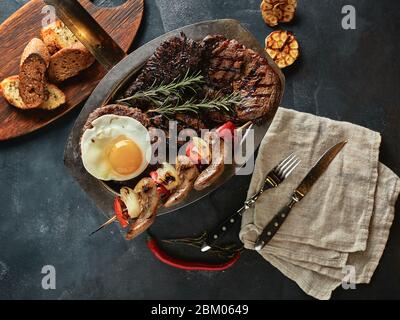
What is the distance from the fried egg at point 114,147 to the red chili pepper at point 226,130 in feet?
1.73

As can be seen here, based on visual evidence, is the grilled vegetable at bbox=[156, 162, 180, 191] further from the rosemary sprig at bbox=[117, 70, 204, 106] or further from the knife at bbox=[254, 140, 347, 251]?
the knife at bbox=[254, 140, 347, 251]

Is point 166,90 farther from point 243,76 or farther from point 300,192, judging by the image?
point 300,192

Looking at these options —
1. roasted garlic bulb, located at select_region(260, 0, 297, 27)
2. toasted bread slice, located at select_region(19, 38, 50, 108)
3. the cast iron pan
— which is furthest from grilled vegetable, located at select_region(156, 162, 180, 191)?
roasted garlic bulb, located at select_region(260, 0, 297, 27)

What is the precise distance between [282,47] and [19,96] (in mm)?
2251

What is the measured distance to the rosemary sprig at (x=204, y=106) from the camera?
4062 millimetres

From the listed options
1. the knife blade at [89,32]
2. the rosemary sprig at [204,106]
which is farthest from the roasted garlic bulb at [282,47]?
the knife blade at [89,32]

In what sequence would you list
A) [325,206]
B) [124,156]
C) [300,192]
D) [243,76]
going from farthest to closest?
[325,206], [300,192], [243,76], [124,156]

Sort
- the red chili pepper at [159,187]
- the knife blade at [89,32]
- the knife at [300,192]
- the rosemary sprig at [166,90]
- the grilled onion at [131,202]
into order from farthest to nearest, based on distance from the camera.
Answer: the knife at [300,192] → the knife blade at [89,32] → the rosemary sprig at [166,90] → the red chili pepper at [159,187] → the grilled onion at [131,202]

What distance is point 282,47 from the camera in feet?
15.5

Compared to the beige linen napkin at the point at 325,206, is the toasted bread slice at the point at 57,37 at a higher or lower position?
higher

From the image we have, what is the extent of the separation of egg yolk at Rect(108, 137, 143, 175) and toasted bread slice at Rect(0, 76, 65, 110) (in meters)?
0.94

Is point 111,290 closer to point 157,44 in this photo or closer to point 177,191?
point 177,191

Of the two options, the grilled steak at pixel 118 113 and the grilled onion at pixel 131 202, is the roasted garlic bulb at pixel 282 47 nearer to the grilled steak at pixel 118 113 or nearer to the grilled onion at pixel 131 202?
the grilled steak at pixel 118 113

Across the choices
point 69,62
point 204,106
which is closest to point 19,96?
point 69,62
